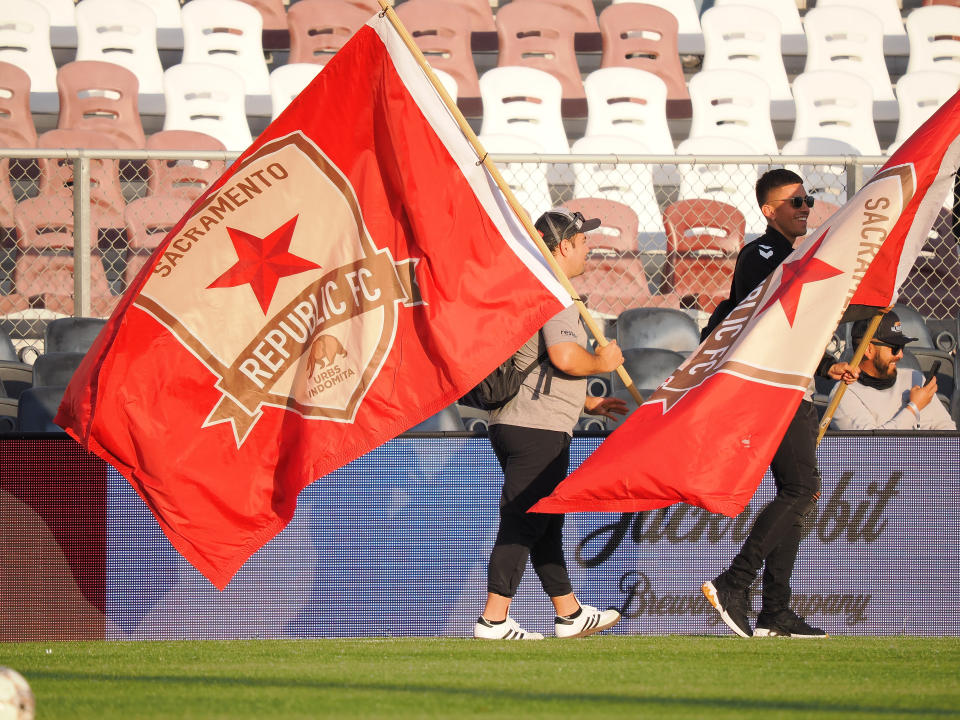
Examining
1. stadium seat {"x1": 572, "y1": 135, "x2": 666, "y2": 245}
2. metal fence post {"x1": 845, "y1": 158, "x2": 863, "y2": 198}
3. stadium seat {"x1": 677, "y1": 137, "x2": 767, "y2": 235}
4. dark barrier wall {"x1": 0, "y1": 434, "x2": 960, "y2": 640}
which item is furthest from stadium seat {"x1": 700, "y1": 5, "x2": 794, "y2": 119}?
dark barrier wall {"x1": 0, "y1": 434, "x2": 960, "y2": 640}

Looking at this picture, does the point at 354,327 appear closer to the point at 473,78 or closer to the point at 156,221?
the point at 156,221

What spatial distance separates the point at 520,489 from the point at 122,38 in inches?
450

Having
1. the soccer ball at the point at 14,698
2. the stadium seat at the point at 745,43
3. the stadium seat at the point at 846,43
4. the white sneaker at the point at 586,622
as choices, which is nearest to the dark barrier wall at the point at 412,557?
the white sneaker at the point at 586,622

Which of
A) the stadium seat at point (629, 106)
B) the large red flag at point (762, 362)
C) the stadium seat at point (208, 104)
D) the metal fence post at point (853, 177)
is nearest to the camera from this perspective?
the large red flag at point (762, 362)

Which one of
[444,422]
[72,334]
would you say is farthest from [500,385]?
[72,334]

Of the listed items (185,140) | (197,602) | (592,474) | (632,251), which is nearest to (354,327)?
(592,474)

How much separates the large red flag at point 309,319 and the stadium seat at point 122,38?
34.2ft

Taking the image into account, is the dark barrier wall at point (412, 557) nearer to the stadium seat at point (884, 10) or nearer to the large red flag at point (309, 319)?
the large red flag at point (309, 319)

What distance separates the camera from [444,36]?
49.2ft

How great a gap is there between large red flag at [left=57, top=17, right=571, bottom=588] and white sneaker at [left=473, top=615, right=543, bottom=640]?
925mm

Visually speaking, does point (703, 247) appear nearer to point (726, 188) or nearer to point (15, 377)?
point (726, 188)

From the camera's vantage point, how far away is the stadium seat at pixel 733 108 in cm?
1412

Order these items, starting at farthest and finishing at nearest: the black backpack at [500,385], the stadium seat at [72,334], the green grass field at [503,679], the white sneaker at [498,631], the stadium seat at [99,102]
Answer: the stadium seat at [99,102] < the stadium seat at [72,334] < the white sneaker at [498,631] < the black backpack at [500,385] < the green grass field at [503,679]

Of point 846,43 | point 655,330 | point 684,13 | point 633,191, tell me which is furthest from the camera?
point 684,13
